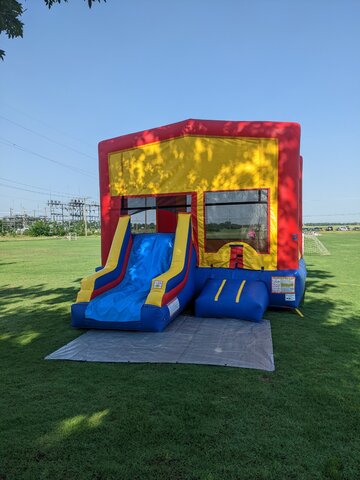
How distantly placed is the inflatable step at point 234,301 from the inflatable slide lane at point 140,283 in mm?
426

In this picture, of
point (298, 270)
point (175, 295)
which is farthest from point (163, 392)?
point (298, 270)

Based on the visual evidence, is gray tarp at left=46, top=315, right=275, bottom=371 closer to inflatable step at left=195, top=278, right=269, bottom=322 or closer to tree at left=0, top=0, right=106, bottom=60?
inflatable step at left=195, top=278, right=269, bottom=322

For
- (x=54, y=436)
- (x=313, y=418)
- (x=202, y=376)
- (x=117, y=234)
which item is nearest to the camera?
(x=54, y=436)

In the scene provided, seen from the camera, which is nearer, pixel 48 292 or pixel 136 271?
pixel 136 271

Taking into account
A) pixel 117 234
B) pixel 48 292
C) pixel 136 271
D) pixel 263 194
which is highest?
pixel 263 194

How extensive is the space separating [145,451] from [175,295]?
11.6ft

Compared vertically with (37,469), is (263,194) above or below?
above

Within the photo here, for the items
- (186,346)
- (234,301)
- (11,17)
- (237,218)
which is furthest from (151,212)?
(11,17)

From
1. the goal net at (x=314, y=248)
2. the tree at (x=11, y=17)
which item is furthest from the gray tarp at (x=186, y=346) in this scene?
the goal net at (x=314, y=248)

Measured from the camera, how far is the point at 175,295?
6004 mm

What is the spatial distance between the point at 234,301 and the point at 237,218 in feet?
6.20

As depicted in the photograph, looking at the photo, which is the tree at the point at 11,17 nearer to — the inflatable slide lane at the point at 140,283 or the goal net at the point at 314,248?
the inflatable slide lane at the point at 140,283

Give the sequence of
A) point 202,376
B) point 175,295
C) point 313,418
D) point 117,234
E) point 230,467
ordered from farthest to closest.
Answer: point 117,234, point 175,295, point 202,376, point 313,418, point 230,467

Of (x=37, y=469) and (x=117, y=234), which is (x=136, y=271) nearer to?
(x=117, y=234)
